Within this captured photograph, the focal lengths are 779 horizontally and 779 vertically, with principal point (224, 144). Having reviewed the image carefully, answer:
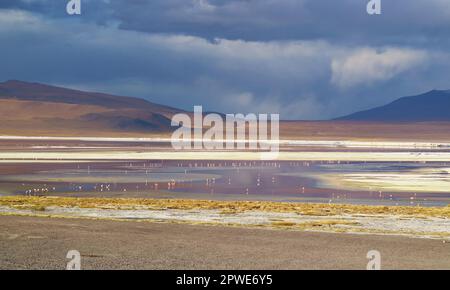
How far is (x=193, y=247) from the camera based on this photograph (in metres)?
19.0

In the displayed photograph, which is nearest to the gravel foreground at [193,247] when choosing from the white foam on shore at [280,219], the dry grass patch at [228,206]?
the white foam on shore at [280,219]

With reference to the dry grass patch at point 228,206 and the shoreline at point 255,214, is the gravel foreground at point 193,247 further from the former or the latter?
the dry grass patch at point 228,206

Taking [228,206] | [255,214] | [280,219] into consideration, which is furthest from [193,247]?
[228,206]

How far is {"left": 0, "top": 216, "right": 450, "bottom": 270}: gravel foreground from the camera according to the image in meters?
16.7

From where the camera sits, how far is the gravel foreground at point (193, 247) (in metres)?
16.7

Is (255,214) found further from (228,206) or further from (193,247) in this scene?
(193,247)

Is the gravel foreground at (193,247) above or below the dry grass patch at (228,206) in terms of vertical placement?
below

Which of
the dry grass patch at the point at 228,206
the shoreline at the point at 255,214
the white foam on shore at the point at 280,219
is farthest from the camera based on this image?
the dry grass patch at the point at 228,206

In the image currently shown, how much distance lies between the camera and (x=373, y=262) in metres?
16.7

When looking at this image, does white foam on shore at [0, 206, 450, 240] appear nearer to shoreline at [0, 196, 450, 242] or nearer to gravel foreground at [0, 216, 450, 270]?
shoreline at [0, 196, 450, 242]

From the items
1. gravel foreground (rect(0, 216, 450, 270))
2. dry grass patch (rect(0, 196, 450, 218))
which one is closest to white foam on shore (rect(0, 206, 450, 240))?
dry grass patch (rect(0, 196, 450, 218))

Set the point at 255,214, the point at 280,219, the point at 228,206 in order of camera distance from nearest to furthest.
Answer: the point at 280,219 → the point at 255,214 → the point at 228,206
